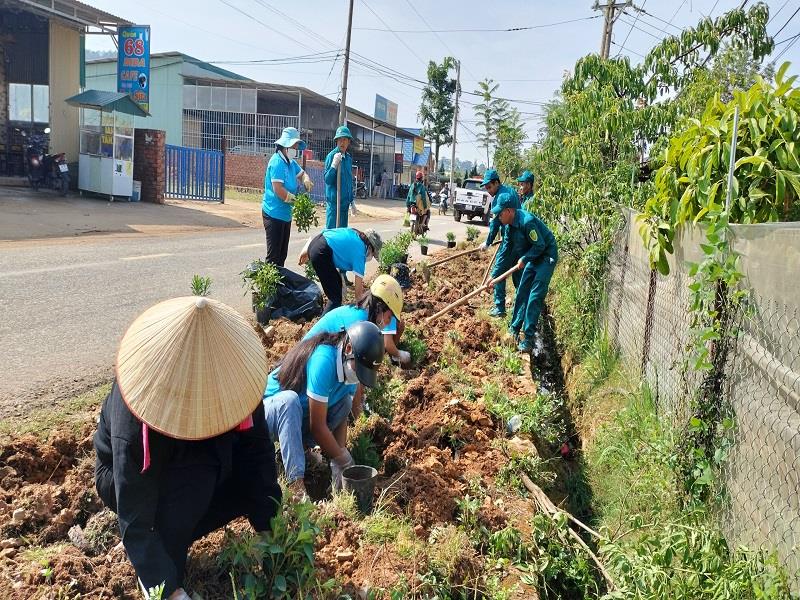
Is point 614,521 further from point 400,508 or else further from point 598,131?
point 598,131

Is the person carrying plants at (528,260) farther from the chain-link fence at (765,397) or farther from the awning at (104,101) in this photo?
the awning at (104,101)

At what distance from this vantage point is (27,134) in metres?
19.0

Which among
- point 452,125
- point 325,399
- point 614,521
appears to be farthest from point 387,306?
point 452,125

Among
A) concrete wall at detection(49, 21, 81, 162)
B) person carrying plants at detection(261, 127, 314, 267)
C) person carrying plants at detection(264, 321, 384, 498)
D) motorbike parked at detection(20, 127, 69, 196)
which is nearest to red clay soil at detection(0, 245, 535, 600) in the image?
person carrying plants at detection(264, 321, 384, 498)

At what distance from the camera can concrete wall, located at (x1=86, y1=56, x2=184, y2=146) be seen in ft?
109

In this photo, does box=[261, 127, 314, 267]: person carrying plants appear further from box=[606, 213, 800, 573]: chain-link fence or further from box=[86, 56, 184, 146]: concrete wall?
box=[86, 56, 184, 146]: concrete wall

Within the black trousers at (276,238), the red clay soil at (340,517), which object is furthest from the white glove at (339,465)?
the black trousers at (276,238)

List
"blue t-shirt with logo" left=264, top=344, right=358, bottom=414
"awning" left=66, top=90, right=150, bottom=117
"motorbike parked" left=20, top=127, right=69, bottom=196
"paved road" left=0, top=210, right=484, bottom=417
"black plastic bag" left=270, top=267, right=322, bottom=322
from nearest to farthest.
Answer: "blue t-shirt with logo" left=264, top=344, right=358, bottom=414, "paved road" left=0, top=210, right=484, bottom=417, "black plastic bag" left=270, top=267, right=322, bottom=322, "awning" left=66, top=90, right=150, bottom=117, "motorbike parked" left=20, top=127, right=69, bottom=196

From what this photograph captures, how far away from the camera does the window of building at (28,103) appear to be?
1888 centimetres

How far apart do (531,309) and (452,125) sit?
4390 centimetres

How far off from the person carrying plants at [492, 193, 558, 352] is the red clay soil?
138 centimetres

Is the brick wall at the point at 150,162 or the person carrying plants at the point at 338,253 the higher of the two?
the brick wall at the point at 150,162

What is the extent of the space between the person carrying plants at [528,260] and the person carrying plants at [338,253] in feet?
5.94

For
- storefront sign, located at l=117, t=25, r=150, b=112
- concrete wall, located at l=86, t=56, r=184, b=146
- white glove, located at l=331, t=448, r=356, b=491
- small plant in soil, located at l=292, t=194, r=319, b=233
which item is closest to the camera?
white glove, located at l=331, t=448, r=356, b=491
